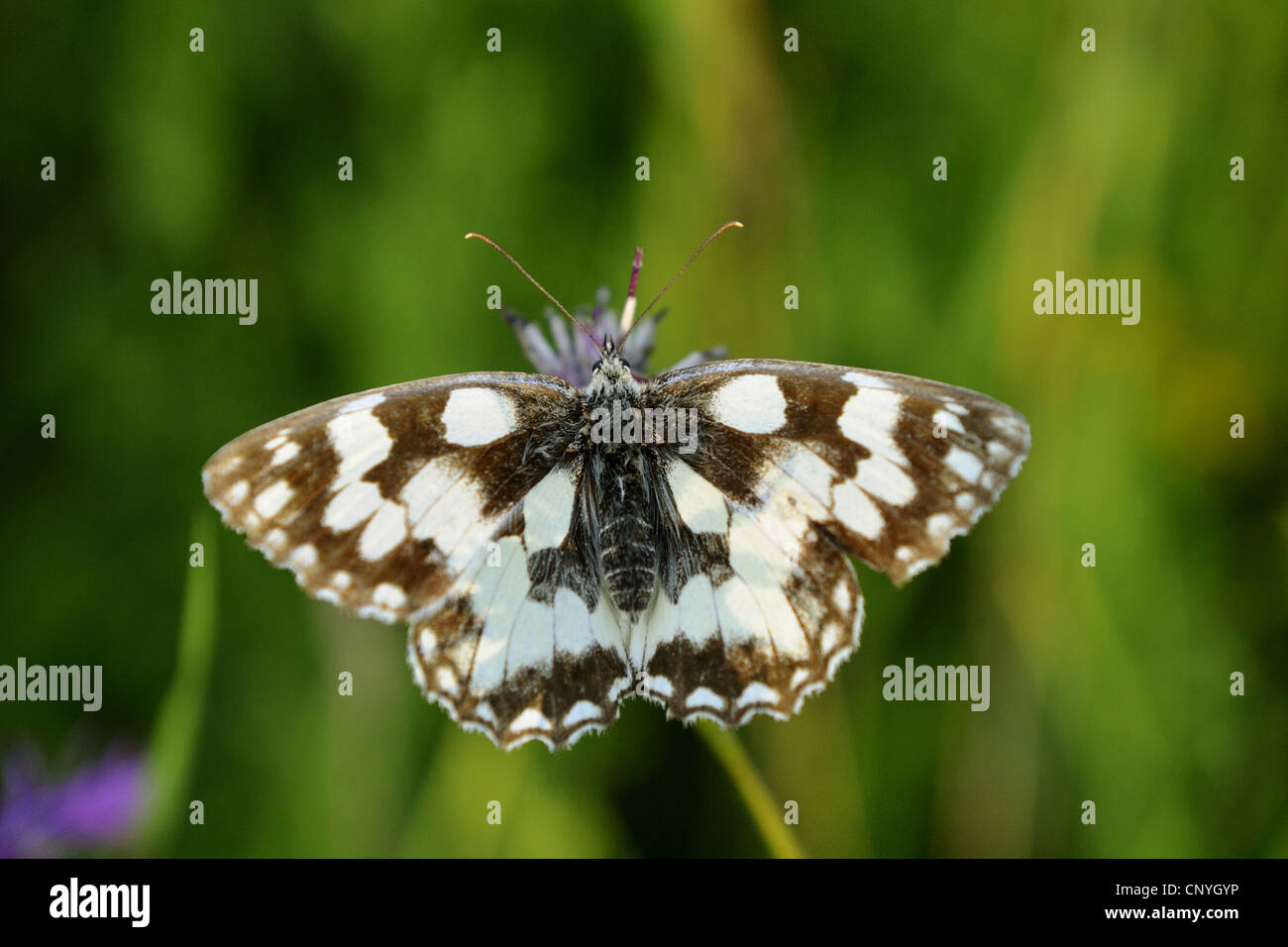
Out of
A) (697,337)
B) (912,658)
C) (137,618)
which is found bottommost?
(912,658)

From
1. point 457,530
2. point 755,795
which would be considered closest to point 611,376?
point 457,530

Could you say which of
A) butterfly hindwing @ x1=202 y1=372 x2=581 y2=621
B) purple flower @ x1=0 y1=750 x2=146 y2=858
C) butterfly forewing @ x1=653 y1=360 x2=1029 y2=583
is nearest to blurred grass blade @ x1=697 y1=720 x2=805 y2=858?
butterfly forewing @ x1=653 y1=360 x2=1029 y2=583

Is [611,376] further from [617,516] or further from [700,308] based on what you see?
[700,308]

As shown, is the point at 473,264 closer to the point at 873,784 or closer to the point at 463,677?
the point at 463,677

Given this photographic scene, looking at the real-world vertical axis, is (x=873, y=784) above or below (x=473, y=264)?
below

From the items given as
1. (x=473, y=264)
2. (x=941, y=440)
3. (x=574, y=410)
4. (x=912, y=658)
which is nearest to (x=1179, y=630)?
(x=912, y=658)

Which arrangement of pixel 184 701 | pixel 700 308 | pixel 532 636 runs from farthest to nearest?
pixel 700 308, pixel 532 636, pixel 184 701
